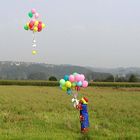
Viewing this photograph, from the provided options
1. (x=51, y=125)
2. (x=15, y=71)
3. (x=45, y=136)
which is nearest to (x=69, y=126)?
(x=51, y=125)

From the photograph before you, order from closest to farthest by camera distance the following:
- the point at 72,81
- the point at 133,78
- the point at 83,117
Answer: the point at 72,81, the point at 83,117, the point at 133,78

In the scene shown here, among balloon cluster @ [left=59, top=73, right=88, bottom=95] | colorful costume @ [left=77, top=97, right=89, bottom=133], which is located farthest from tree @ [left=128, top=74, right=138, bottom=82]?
balloon cluster @ [left=59, top=73, right=88, bottom=95]

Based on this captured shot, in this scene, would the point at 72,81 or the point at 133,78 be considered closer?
the point at 72,81

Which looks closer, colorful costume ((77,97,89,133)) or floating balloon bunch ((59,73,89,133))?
floating balloon bunch ((59,73,89,133))

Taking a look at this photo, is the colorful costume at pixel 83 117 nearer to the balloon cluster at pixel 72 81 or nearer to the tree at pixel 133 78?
the balloon cluster at pixel 72 81

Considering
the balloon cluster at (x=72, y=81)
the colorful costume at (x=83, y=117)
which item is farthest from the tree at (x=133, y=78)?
the balloon cluster at (x=72, y=81)

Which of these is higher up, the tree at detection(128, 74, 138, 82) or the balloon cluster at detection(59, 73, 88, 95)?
the balloon cluster at detection(59, 73, 88, 95)

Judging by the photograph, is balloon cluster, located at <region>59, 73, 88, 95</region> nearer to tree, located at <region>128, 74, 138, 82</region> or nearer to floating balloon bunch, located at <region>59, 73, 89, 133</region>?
floating balloon bunch, located at <region>59, 73, 89, 133</region>

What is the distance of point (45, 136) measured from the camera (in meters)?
Result: 9.91

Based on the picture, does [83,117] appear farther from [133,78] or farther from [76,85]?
[133,78]

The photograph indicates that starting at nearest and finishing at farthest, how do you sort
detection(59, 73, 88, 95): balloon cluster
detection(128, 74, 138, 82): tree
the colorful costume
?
detection(59, 73, 88, 95): balloon cluster → the colorful costume → detection(128, 74, 138, 82): tree

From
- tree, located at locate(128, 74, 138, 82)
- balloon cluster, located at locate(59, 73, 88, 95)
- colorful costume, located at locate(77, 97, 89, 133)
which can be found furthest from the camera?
tree, located at locate(128, 74, 138, 82)

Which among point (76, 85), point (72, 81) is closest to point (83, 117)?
point (76, 85)

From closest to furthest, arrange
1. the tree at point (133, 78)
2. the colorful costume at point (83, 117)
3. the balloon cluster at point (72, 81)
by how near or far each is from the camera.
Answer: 1. the balloon cluster at point (72, 81)
2. the colorful costume at point (83, 117)
3. the tree at point (133, 78)
